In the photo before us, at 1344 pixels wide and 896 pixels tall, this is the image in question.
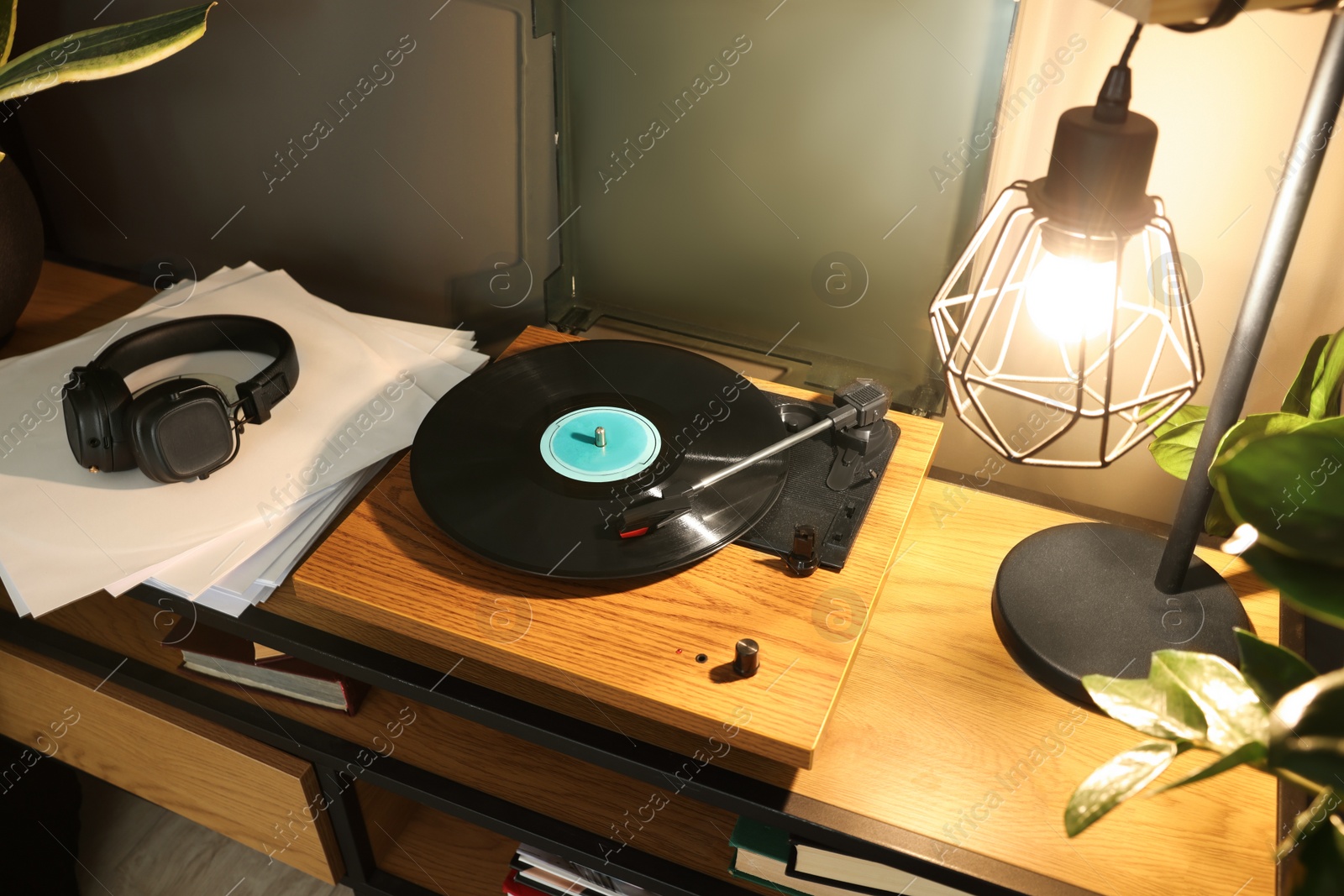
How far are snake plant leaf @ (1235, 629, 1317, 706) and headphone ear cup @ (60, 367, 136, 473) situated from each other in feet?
2.67

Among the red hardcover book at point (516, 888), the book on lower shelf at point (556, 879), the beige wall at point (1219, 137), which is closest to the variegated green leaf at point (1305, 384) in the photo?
the beige wall at point (1219, 137)

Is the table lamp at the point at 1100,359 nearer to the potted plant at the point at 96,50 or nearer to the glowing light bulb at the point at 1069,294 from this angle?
the glowing light bulb at the point at 1069,294

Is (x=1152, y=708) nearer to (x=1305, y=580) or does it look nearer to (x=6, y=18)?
(x=1305, y=580)

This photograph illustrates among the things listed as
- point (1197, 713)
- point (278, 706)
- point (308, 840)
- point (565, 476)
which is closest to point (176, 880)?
point (308, 840)

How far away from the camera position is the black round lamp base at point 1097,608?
743 millimetres

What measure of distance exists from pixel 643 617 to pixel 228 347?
60 centimetres

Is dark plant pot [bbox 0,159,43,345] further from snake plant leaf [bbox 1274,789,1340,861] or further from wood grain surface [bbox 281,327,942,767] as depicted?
snake plant leaf [bbox 1274,789,1340,861]

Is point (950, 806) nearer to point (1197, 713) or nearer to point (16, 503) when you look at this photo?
point (1197, 713)

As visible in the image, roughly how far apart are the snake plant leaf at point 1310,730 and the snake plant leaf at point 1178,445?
1.50 ft

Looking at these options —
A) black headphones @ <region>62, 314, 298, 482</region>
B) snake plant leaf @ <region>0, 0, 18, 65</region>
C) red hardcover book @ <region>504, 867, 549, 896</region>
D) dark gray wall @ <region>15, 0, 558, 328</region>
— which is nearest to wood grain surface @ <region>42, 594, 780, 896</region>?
red hardcover book @ <region>504, 867, 549, 896</region>

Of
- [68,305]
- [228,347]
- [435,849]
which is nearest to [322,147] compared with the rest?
[228,347]

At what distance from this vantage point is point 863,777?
0.72 metres

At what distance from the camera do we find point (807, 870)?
75 cm

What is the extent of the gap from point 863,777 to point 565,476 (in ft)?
1.07
